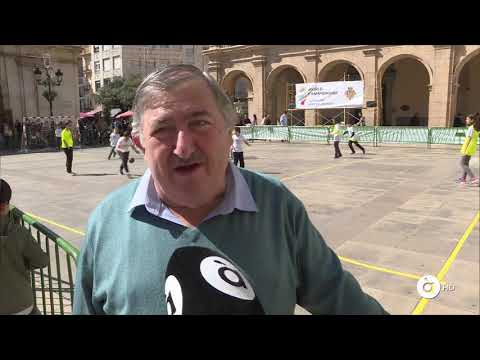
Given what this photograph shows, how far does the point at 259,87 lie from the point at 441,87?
12.6m

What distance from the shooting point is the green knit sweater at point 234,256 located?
1.41m

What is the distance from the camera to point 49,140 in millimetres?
24625

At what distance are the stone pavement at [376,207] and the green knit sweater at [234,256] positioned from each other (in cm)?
280

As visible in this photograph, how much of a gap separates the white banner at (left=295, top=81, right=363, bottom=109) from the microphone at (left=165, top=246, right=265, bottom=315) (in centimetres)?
2420

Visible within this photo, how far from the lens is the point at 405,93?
3020 centimetres

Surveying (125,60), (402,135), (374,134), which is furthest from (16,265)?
(125,60)

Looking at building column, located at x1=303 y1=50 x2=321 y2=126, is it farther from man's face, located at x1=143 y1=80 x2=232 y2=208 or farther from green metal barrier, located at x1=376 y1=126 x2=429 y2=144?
man's face, located at x1=143 y1=80 x2=232 y2=208

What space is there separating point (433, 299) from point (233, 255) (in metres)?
3.58

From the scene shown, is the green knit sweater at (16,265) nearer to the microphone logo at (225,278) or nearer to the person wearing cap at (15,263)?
the person wearing cap at (15,263)

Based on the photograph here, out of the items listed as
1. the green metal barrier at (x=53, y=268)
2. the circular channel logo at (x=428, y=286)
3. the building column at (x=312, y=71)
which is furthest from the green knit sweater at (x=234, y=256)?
the building column at (x=312, y=71)
